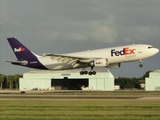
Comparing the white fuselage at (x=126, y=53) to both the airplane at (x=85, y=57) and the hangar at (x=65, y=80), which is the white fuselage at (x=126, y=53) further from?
the hangar at (x=65, y=80)

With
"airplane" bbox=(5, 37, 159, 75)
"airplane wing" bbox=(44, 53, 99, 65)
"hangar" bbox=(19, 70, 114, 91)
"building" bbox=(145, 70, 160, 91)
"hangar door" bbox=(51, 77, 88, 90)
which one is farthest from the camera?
"hangar door" bbox=(51, 77, 88, 90)

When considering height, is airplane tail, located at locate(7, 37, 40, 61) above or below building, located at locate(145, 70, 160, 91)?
above

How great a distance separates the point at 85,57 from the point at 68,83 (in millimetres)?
64355

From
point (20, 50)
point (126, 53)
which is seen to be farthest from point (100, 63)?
point (20, 50)

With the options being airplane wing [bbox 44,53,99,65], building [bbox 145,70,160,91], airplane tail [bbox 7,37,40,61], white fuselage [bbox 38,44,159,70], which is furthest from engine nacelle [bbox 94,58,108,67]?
building [bbox 145,70,160,91]

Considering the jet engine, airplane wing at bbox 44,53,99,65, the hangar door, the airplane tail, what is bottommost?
the hangar door

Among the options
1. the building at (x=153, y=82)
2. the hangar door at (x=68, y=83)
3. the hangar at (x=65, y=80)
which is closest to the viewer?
the building at (x=153, y=82)

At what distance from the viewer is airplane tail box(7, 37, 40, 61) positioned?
74.7 metres

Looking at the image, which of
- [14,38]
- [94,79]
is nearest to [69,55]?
[14,38]

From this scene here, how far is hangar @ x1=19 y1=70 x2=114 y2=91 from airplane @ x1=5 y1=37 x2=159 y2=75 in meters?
46.6

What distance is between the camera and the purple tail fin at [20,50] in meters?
74.7

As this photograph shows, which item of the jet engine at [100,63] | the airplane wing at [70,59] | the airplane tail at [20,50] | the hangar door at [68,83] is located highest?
the airplane tail at [20,50]

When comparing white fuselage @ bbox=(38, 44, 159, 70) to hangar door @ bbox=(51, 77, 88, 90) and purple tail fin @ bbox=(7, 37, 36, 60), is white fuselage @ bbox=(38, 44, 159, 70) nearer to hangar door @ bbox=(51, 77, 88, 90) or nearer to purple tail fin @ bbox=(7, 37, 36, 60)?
purple tail fin @ bbox=(7, 37, 36, 60)

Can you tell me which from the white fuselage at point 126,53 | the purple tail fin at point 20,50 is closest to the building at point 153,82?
the purple tail fin at point 20,50
